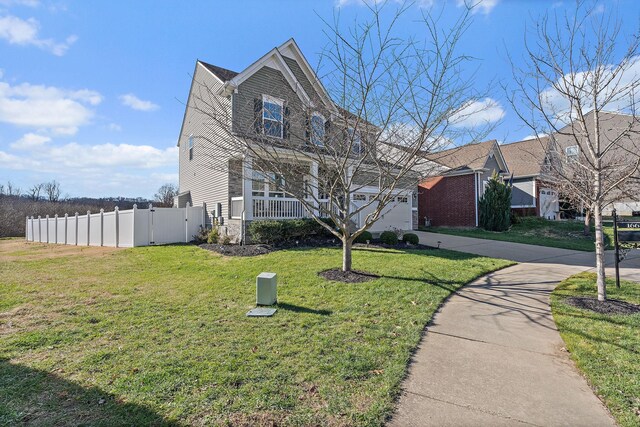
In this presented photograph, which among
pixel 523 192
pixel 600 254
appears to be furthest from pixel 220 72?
pixel 523 192

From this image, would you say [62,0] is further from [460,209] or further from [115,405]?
[460,209]

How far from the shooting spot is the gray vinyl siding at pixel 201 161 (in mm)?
13245

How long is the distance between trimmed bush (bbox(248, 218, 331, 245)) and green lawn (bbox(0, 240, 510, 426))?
3647 mm

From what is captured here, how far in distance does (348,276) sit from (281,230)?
4.96m

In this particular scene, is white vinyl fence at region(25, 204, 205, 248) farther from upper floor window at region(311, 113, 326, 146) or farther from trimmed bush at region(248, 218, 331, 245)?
upper floor window at region(311, 113, 326, 146)

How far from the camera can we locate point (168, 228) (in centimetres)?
1377

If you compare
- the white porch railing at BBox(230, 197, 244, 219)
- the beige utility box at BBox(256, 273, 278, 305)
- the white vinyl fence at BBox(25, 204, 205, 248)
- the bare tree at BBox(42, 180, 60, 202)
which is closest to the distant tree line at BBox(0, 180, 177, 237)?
the bare tree at BBox(42, 180, 60, 202)

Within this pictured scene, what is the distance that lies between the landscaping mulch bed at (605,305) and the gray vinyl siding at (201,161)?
1102cm

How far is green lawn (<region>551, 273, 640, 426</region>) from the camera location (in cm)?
276

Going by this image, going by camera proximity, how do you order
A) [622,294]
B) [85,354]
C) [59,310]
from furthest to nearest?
[622,294] < [59,310] < [85,354]

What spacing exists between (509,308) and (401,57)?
5077 millimetres

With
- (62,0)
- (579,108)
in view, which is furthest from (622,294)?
(62,0)

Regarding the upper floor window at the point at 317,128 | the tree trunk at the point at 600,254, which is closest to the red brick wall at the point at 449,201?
the upper floor window at the point at 317,128

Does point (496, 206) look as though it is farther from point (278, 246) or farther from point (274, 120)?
point (274, 120)
